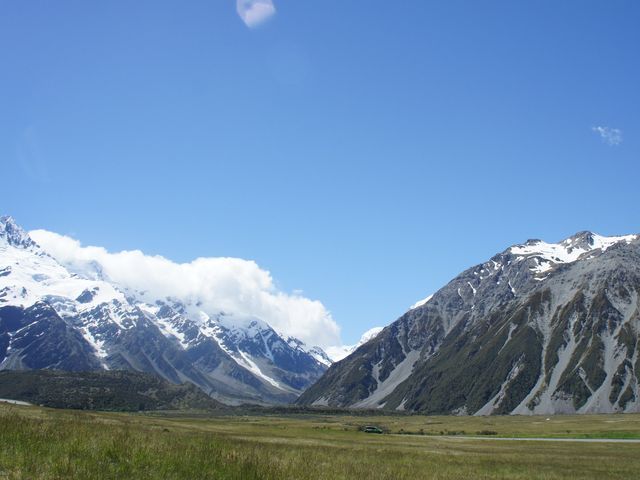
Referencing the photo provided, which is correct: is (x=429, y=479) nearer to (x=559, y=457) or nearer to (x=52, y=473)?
(x=52, y=473)

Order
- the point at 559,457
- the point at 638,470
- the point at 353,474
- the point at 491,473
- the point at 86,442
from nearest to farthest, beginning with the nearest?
1. the point at 86,442
2. the point at 353,474
3. the point at 491,473
4. the point at 638,470
5. the point at 559,457

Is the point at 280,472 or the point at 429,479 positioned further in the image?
the point at 429,479

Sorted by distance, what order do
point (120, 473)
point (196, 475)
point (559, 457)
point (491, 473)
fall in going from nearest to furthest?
point (120, 473) < point (196, 475) < point (491, 473) < point (559, 457)

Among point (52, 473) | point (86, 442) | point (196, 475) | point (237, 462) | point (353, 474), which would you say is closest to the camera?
point (52, 473)

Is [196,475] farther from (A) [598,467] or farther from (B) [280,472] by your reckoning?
(A) [598,467]

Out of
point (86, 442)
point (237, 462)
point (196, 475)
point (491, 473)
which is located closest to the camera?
point (196, 475)

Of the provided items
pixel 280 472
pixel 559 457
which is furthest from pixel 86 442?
pixel 559 457

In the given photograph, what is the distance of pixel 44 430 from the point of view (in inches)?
789

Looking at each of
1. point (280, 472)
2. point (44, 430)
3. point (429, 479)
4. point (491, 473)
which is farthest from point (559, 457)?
point (44, 430)

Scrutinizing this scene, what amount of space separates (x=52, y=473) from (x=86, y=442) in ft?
16.0

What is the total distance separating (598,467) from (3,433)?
3427cm

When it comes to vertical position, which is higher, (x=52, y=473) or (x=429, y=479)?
(x=52, y=473)

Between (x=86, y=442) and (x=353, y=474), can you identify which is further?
(x=353, y=474)

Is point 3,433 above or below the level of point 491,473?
above
